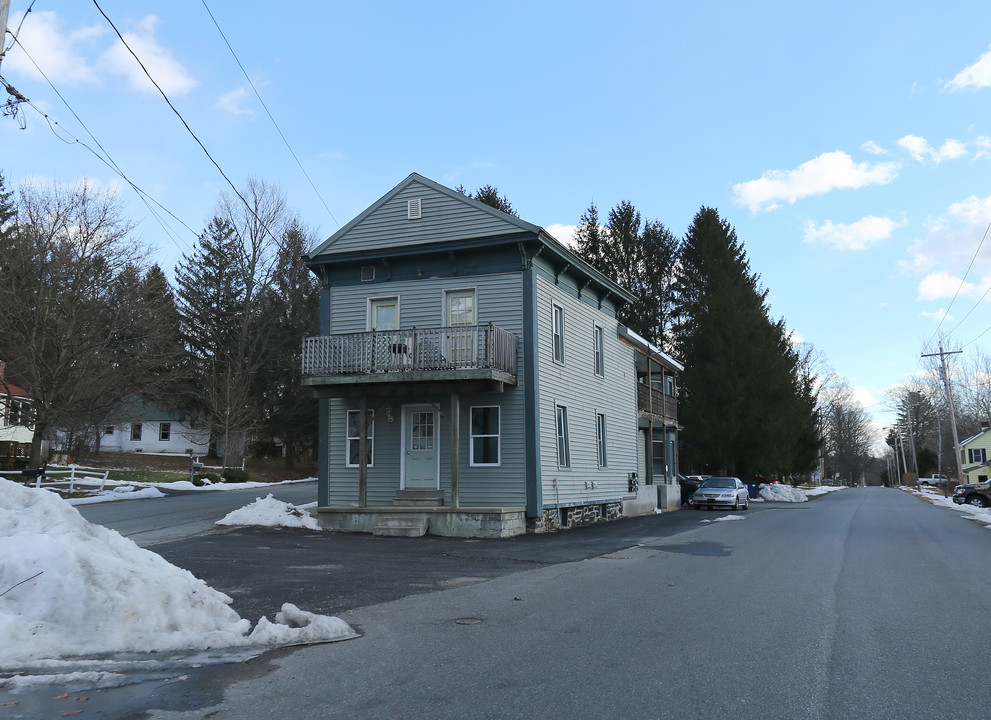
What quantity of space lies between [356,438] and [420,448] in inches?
71.0

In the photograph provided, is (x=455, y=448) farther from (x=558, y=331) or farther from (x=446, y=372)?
(x=558, y=331)

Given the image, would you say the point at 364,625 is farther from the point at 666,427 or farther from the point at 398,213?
the point at 666,427

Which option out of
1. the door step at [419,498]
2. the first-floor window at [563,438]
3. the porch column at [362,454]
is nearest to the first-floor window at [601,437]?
the first-floor window at [563,438]

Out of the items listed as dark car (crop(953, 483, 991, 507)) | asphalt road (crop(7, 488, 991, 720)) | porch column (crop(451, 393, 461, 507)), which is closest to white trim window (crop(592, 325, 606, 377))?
porch column (crop(451, 393, 461, 507))

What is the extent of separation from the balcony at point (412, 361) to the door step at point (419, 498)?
95.9 inches

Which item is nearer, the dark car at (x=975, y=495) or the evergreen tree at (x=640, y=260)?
the dark car at (x=975, y=495)

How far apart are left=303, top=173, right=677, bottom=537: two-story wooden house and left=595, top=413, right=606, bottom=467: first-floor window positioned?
1.69m

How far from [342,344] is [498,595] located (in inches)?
408

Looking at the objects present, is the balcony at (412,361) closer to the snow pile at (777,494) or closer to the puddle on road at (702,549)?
the puddle on road at (702,549)

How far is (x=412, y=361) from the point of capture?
1778 centimetres

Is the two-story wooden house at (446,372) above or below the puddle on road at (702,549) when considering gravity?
above

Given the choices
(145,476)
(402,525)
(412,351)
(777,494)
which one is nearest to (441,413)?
(412,351)

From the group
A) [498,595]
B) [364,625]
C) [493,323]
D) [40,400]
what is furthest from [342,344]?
[40,400]

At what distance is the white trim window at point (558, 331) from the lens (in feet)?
67.0
